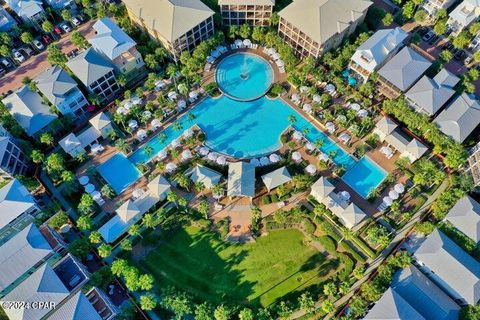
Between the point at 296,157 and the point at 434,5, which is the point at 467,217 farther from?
the point at 434,5

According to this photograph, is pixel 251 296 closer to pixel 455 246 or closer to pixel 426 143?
pixel 455 246

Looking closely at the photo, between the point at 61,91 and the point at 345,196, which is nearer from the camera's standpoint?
the point at 345,196

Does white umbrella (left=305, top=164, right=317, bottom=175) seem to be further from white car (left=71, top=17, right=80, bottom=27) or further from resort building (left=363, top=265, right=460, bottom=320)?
white car (left=71, top=17, right=80, bottom=27)

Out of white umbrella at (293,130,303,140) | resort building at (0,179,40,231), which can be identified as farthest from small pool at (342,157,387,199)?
resort building at (0,179,40,231)

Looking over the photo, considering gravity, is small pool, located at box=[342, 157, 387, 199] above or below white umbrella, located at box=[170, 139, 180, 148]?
below

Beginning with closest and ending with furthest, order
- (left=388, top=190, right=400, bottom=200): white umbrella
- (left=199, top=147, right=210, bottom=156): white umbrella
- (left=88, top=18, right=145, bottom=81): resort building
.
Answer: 1. (left=388, top=190, right=400, bottom=200): white umbrella
2. (left=199, top=147, right=210, bottom=156): white umbrella
3. (left=88, top=18, right=145, bottom=81): resort building

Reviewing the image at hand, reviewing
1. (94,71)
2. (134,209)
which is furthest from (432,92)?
(94,71)

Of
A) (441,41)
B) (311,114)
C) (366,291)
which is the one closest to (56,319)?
(366,291)
